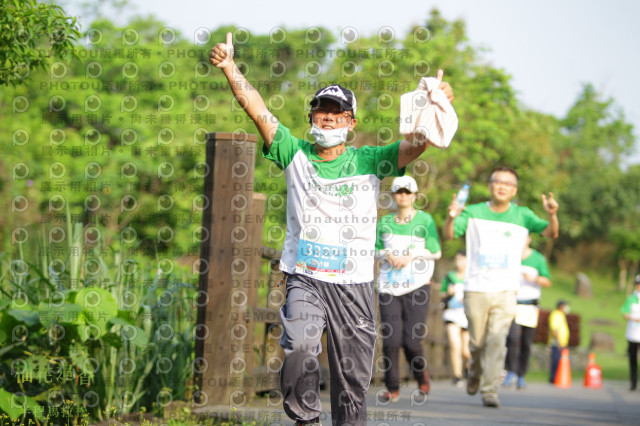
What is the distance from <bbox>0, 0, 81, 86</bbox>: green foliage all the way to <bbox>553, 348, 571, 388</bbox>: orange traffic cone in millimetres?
11891

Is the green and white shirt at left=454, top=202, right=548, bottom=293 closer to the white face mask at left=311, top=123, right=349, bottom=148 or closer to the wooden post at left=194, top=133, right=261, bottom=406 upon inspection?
the wooden post at left=194, top=133, right=261, bottom=406

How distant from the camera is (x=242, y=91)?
4453mm

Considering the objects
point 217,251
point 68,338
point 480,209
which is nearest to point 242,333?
point 217,251

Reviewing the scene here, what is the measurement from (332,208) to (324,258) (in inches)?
10.6

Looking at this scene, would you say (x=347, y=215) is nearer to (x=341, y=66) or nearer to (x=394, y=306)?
(x=394, y=306)

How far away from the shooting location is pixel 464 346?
43.2 feet

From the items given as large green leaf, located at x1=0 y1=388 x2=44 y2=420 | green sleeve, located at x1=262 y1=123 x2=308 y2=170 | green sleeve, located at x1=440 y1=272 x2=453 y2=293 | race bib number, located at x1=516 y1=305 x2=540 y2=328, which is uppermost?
green sleeve, located at x1=262 y1=123 x2=308 y2=170

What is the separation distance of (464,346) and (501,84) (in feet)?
48.7

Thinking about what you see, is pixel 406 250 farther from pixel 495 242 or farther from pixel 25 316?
pixel 25 316

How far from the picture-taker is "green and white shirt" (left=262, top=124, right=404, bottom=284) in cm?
451

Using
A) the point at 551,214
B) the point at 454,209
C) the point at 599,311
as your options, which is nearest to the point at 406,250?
the point at 454,209

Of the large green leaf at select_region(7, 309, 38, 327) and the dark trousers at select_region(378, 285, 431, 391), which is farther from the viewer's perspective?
the dark trousers at select_region(378, 285, 431, 391)

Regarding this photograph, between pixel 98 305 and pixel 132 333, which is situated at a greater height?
pixel 98 305

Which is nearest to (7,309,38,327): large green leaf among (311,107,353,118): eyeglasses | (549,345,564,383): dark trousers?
(311,107,353,118): eyeglasses
